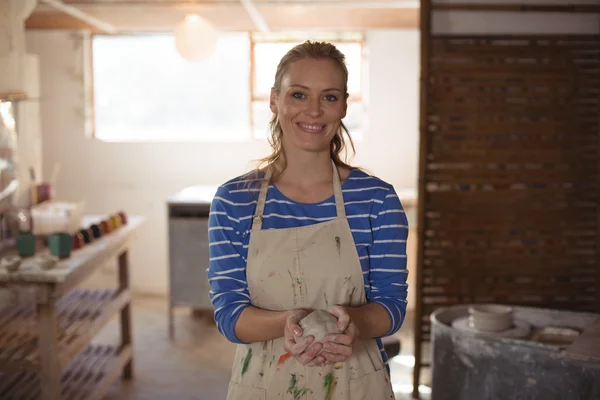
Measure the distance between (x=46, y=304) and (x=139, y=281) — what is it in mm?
3813

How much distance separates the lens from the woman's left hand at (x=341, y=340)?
1570mm

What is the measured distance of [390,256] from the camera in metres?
1.70

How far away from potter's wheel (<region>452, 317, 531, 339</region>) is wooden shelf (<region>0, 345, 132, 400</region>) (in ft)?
6.31

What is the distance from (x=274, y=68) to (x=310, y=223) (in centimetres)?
492

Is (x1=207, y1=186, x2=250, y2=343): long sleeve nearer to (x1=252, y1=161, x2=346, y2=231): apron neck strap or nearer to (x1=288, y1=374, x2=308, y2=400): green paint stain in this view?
(x1=252, y1=161, x2=346, y2=231): apron neck strap

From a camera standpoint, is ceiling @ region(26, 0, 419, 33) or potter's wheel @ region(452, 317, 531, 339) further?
ceiling @ region(26, 0, 419, 33)

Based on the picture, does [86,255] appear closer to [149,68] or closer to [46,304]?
[46,304]

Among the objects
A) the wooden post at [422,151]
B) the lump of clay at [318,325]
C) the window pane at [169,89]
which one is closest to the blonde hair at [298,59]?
the lump of clay at [318,325]

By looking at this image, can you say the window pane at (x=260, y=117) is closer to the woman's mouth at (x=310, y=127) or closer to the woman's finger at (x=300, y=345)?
the woman's mouth at (x=310, y=127)

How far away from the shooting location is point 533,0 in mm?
3889

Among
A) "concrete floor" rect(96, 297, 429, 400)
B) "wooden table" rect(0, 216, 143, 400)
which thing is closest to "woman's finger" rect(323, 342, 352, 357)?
"wooden table" rect(0, 216, 143, 400)

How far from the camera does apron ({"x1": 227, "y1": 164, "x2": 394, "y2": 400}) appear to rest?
5.65 feet

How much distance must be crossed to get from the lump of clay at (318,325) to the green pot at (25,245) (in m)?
2.07

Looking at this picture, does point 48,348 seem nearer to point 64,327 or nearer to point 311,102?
point 64,327
